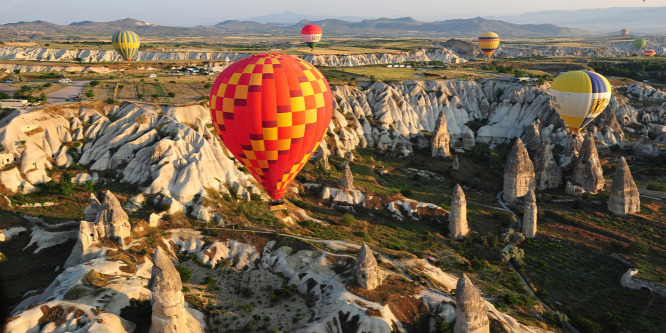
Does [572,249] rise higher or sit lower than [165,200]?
lower

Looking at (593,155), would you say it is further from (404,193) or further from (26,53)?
(26,53)

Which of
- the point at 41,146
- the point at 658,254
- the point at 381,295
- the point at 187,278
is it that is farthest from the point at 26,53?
the point at 658,254

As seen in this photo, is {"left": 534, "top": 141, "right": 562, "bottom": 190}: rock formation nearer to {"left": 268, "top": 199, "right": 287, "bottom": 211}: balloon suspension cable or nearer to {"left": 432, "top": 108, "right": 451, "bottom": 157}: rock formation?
{"left": 432, "top": 108, "right": 451, "bottom": 157}: rock formation

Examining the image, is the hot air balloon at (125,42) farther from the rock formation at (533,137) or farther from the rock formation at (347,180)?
the rock formation at (533,137)

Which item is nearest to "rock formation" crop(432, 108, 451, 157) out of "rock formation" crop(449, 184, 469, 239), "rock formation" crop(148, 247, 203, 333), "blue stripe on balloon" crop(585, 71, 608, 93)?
"blue stripe on balloon" crop(585, 71, 608, 93)

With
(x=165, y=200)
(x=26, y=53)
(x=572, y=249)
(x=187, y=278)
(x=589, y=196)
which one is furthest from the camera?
(x=26, y=53)

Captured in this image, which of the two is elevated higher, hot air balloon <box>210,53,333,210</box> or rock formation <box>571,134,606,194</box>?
hot air balloon <box>210,53,333,210</box>
